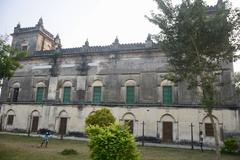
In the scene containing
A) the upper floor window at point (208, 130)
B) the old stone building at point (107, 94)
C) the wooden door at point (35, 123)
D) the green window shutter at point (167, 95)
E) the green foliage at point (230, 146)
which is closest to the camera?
the green foliage at point (230, 146)

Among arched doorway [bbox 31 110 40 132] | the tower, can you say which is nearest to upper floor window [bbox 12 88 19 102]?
arched doorway [bbox 31 110 40 132]

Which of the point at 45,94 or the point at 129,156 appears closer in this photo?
the point at 129,156

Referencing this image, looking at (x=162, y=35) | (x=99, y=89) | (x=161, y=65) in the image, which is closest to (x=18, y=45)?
(x=99, y=89)

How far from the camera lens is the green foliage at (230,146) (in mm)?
16144

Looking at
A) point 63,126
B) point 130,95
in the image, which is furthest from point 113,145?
point 63,126

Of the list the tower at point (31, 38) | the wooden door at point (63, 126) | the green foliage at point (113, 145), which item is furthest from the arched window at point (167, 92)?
the tower at point (31, 38)

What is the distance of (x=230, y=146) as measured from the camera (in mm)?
16188

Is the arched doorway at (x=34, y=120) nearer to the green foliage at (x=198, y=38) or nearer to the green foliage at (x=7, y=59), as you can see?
the green foliage at (x=7, y=59)

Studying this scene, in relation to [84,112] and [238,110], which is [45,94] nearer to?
[84,112]

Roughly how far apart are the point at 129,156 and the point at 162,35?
8.02 metres

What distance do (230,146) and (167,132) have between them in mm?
5251

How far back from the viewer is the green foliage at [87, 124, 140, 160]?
22.5 ft

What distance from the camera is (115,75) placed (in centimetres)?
2281

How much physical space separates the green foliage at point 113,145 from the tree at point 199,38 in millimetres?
5963
